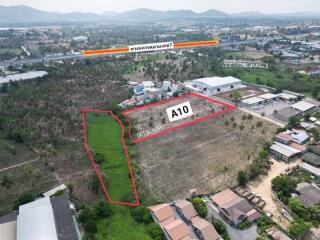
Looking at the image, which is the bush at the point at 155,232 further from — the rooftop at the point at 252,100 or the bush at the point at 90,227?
the rooftop at the point at 252,100

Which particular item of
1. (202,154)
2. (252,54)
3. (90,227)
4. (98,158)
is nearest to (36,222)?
(90,227)

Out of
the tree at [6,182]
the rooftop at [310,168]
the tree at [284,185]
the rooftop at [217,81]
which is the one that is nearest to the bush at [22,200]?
the tree at [6,182]

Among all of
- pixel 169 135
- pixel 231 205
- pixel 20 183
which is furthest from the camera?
pixel 169 135

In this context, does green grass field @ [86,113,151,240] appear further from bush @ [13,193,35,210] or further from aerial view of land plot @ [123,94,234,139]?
bush @ [13,193,35,210]

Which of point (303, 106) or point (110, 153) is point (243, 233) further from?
point (303, 106)

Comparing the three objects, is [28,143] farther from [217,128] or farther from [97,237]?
[217,128]

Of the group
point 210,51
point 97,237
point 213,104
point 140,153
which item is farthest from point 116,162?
point 210,51

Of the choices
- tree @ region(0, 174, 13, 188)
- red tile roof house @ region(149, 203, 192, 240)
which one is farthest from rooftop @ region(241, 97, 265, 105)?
tree @ region(0, 174, 13, 188)
